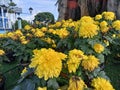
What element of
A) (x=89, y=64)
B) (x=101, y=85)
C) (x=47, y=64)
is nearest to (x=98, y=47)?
(x=89, y=64)

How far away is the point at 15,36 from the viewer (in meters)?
4.74

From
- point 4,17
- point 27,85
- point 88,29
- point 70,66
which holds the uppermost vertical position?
point 4,17

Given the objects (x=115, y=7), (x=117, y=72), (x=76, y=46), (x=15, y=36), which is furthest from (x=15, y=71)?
(x=76, y=46)

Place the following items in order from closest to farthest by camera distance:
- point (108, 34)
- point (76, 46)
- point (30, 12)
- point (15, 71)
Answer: point (76, 46) → point (108, 34) → point (15, 71) → point (30, 12)

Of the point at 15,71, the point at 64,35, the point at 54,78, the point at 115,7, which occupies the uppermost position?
the point at 115,7

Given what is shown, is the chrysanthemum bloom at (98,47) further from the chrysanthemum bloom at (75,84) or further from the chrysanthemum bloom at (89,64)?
the chrysanthemum bloom at (75,84)

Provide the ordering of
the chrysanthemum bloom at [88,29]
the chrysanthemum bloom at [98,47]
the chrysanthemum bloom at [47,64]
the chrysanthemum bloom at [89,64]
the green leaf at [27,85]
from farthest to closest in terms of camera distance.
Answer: the chrysanthemum bloom at [98,47] < the chrysanthemum bloom at [88,29] < the chrysanthemum bloom at [89,64] < the green leaf at [27,85] < the chrysanthemum bloom at [47,64]

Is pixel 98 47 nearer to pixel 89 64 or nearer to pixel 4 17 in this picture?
pixel 89 64

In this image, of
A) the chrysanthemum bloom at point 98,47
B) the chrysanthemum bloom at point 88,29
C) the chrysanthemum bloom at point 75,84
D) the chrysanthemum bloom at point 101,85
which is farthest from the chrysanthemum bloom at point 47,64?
the chrysanthemum bloom at point 98,47

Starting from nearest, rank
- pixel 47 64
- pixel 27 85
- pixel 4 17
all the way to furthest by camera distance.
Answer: pixel 47 64
pixel 27 85
pixel 4 17

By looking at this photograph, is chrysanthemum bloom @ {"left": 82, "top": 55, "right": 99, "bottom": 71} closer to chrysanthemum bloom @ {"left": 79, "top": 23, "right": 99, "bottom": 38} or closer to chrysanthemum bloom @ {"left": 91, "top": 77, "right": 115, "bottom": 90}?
chrysanthemum bloom @ {"left": 91, "top": 77, "right": 115, "bottom": 90}

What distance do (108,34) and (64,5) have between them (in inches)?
100

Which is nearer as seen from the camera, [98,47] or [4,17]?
[98,47]

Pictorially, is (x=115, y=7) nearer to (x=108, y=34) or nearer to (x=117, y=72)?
(x=117, y=72)
